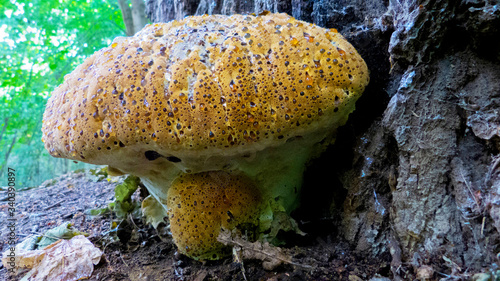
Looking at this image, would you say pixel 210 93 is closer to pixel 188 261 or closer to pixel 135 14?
pixel 188 261

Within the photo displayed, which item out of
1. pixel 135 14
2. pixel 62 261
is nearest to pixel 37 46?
pixel 135 14

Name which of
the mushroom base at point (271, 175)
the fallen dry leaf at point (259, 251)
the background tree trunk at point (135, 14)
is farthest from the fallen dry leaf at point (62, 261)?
the background tree trunk at point (135, 14)

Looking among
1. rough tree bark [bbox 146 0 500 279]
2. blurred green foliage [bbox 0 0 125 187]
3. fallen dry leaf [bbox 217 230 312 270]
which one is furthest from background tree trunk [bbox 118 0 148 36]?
fallen dry leaf [bbox 217 230 312 270]

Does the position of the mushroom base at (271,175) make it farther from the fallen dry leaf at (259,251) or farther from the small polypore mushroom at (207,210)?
the fallen dry leaf at (259,251)

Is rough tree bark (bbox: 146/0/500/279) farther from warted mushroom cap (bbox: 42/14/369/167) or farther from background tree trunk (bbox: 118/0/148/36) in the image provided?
background tree trunk (bbox: 118/0/148/36)

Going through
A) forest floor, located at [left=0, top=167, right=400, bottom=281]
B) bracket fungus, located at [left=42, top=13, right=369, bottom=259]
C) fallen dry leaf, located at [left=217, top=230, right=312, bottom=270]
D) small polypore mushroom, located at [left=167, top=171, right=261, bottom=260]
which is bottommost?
forest floor, located at [left=0, top=167, right=400, bottom=281]

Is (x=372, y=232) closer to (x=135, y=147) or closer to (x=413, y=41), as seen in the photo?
(x=413, y=41)

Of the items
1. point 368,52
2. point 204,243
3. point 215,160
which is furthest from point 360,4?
point 204,243
